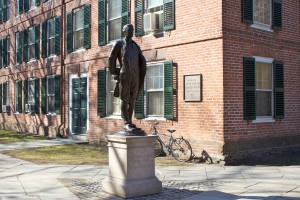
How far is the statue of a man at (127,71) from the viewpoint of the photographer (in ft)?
24.8

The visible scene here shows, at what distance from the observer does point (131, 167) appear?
7.11 m

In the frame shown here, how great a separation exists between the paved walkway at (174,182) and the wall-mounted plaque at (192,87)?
6.55ft

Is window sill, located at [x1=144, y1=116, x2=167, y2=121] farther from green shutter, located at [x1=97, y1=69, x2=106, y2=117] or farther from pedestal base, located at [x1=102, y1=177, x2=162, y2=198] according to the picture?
pedestal base, located at [x1=102, y1=177, x2=162, y2=198]

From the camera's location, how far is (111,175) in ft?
24.5

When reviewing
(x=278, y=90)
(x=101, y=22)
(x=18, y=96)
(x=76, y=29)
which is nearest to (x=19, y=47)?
(x=18, y=96)

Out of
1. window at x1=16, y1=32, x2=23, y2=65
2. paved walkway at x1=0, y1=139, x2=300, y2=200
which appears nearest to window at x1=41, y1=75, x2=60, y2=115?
window at x1=16, y1=32, x2=23, y2=65

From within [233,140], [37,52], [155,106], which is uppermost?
[37,52]

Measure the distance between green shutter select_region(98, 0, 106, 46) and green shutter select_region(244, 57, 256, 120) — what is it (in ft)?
19.5

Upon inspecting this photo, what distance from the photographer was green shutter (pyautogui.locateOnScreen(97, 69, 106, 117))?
15.0 meters

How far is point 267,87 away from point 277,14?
92.4 inches

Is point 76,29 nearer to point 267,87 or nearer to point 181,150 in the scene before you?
point 181,150

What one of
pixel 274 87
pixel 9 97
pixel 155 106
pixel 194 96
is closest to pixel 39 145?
pixel 155 106

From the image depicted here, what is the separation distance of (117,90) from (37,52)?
13807mm

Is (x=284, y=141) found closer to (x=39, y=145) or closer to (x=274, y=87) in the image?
(x=274, y=87)
